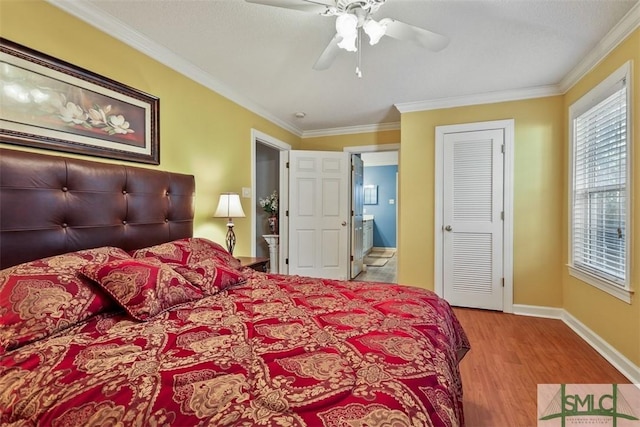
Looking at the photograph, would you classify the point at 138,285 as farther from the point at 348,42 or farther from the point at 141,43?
the point at 141,43

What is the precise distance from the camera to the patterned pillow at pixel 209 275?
1619 millimetres

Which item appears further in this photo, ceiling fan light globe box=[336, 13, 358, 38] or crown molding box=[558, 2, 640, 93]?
crown molding box=[558, 2, 640, 93]

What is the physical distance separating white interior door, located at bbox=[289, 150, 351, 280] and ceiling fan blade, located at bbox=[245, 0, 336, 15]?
2686mm

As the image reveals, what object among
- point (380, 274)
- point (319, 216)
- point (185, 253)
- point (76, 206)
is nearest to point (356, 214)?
point (319, 216)

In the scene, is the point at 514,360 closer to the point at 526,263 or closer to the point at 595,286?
the point at 595,286

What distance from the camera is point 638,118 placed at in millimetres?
1889

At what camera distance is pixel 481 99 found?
10.6 feet

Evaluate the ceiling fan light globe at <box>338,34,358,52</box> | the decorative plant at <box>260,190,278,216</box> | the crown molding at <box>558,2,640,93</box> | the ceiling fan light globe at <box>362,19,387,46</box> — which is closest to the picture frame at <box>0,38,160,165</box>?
the ceiling fan light globe at <box>338,34,358,52</box>

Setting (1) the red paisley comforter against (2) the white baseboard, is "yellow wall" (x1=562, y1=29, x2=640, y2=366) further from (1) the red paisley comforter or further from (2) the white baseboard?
(1) the red paisley comforter

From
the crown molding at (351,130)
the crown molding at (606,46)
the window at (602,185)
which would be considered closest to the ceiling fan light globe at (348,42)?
the crown molding at (606,46)

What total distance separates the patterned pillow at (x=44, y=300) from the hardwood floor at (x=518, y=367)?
1.95 meters

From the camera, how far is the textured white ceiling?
1830mm

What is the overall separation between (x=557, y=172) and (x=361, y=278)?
2.93m

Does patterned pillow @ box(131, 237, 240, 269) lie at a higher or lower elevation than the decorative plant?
lower
